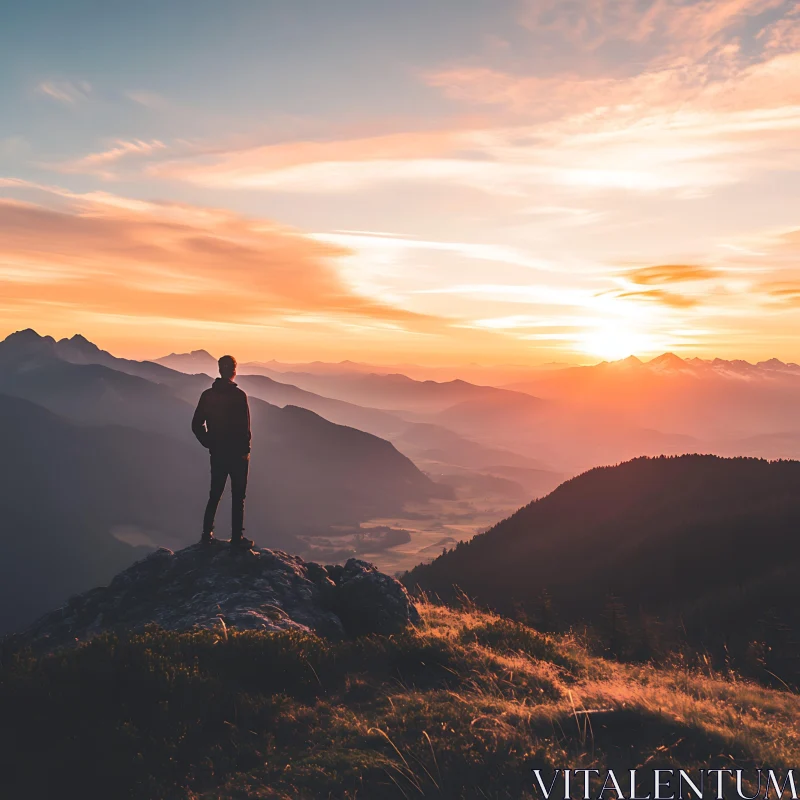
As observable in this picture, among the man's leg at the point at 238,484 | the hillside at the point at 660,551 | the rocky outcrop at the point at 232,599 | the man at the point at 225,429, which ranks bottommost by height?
the hillside at the point at 660,551

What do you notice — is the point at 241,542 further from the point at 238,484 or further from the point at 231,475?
the point at 231,475

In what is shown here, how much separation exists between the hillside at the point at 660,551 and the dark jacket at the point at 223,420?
13.0m

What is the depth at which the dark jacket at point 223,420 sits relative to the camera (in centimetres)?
1300

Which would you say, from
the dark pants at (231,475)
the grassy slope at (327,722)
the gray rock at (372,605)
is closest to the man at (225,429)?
the dark pants at (231,475)

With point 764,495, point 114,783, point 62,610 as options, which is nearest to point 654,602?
point 764,495

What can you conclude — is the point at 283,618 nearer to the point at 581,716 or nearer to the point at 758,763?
the point at 581,716

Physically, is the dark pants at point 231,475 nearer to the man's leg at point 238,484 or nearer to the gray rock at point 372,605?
the man's leg at point 238,484

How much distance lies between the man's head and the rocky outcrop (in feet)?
14.7

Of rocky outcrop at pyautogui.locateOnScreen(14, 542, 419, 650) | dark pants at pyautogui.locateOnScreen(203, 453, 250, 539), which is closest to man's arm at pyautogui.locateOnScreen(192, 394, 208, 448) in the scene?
dark pants at pyautogui.locateOnScreen(203, 453, 250, 539)

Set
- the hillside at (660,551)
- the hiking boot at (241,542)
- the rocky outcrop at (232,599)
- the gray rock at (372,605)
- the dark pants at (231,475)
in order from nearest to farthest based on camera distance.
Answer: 1. the rocky outcrop at (232,599)
2. the gray rock at (372,605)
3. the dark pants at (231,475)
4. the hiking boot at (241,542)
5. the hillside at (660,551)

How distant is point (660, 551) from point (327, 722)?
8051 cm

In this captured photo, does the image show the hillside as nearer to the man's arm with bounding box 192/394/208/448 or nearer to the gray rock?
the gray rock

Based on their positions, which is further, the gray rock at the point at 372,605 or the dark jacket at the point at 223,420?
the dark jacket at the point at 223,420

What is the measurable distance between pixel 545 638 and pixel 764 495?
8615cm
